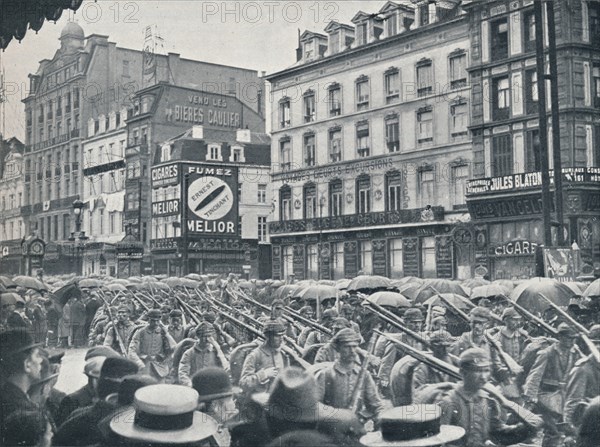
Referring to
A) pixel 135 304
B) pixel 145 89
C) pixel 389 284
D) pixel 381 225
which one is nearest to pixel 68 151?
pixel 145 89

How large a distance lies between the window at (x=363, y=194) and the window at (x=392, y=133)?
4.36ft

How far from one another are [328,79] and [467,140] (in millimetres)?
5335

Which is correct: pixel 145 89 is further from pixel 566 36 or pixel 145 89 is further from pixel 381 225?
pixel 566 36

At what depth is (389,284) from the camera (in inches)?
582

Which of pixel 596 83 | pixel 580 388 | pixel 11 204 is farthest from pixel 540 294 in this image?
pixel 596 83

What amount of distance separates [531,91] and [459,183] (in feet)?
11.1

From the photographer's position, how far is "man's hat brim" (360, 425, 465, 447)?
17.5ft

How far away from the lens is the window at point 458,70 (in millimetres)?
21625

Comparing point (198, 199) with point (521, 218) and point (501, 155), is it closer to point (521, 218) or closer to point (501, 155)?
point (521, 218)

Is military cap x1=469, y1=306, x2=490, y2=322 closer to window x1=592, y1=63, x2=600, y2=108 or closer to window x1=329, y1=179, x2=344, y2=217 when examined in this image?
window x1=329, y1=179, x2=344, y2=217

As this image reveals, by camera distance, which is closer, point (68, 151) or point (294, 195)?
point (68, 151)

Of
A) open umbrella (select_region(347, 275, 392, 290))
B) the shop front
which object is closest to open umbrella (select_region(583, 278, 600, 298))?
open umbrella (select_region(347, 275, 392, 290))

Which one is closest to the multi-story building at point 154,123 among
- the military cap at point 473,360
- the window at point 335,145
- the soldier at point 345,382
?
the soldier at point 345,382

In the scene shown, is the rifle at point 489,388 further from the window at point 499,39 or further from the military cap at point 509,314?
the window at point 499,39
